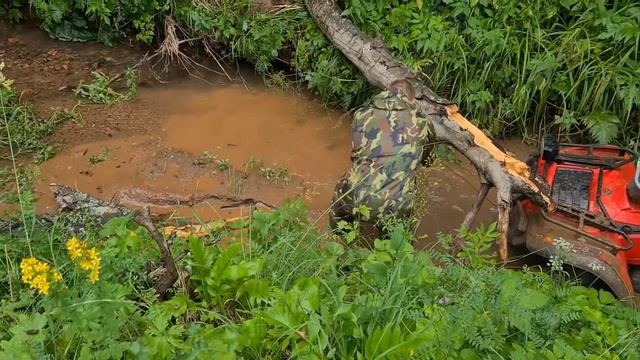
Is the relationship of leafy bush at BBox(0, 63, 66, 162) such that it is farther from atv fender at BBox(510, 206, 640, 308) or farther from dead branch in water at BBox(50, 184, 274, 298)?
atv fender at BBox(510, 206, 640, 308)

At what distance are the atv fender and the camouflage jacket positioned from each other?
0.86 metres

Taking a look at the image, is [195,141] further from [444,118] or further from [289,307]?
[289,307]

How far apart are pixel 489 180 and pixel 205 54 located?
3.61 m

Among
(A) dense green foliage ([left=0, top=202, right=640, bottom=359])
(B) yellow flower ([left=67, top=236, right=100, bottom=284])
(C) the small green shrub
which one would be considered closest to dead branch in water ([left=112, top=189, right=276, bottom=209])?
(A) dense green foliage ([left=0, top=202, right=640, bottom=359])

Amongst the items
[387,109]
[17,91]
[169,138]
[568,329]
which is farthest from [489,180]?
[17,91]

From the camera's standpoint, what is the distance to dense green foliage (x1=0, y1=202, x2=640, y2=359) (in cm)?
218

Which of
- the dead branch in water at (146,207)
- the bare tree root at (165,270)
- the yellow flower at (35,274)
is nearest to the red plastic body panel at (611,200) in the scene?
the dead branch in water at (146,207)

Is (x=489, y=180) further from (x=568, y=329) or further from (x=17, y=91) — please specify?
(x=17, y=91)

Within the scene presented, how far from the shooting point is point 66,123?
17.7ft

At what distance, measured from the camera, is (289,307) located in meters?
2.39

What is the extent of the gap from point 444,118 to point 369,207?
1.08 meters

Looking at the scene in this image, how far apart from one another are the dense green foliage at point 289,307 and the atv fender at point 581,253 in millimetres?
480

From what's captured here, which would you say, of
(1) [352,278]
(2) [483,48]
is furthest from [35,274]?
(2) [483,48]

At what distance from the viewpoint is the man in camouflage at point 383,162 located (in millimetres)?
3666
